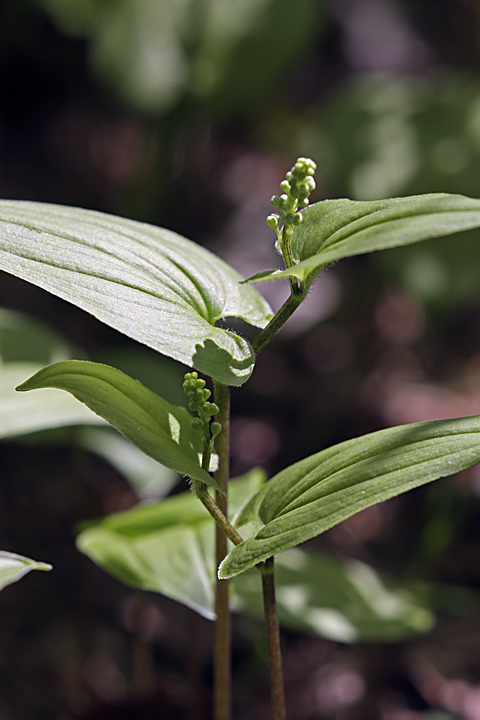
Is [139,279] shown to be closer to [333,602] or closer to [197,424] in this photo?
[197,424]

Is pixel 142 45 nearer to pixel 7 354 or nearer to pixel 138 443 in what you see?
pixel 7 354

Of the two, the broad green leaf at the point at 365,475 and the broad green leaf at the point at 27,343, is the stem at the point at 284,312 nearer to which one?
the broad green leaf at the point at 365,475

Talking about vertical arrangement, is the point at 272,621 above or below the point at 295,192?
below

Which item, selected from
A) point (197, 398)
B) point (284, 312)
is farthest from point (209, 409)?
point (284, 312)

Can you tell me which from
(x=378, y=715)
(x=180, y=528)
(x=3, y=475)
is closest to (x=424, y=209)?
(x=180, y=528)

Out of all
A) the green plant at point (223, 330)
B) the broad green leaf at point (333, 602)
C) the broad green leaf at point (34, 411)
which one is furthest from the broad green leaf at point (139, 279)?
the broad green leaf at point (333, 602)

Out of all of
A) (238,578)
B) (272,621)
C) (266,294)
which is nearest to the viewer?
(272,621)

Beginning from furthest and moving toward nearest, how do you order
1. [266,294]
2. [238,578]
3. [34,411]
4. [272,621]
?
[266,294] < [238,578] < [34,411] < [272,621]
